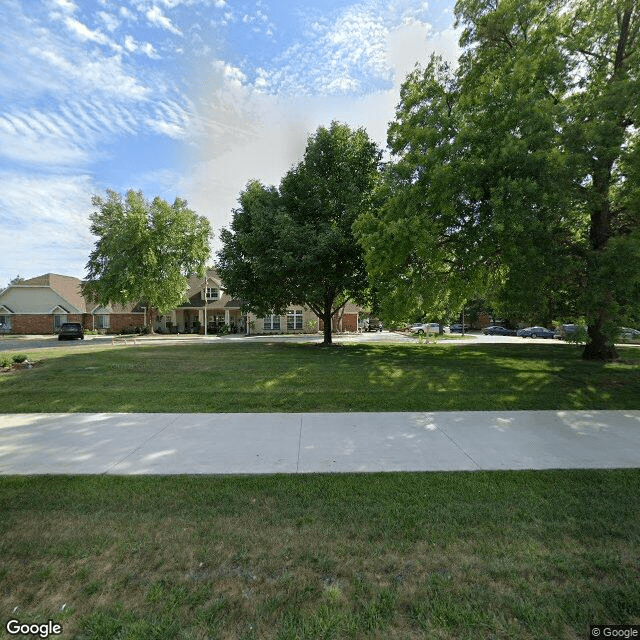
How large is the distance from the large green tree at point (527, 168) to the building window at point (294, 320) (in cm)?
3101

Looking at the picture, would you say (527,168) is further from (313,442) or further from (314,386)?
(313,442)

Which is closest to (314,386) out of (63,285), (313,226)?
(313,226)

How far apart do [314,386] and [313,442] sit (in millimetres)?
3782

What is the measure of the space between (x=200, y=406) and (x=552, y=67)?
44.7 ft

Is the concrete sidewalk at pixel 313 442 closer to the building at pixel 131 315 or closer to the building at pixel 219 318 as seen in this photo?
the building at pixel 131 315

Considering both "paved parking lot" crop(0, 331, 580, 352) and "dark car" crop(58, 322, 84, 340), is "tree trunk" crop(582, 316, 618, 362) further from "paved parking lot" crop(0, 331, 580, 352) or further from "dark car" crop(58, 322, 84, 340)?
"dark car" crop(58, 322, 84, 340)

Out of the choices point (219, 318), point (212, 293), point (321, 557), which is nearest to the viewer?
point (321, 557)

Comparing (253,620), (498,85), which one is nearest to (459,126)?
(498,85)

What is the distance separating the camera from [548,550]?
3.03 m

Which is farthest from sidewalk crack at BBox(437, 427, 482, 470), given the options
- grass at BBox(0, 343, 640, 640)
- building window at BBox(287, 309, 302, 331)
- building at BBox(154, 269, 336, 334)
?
building window at BBox(287, 309, 302, 331)

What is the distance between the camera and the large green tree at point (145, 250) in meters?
36.0

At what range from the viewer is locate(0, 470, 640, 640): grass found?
2355mm

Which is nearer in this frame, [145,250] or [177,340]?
[177,340]

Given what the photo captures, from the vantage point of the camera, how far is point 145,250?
36531 millimetres
